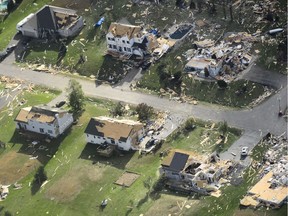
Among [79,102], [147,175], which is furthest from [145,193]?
[79,102]

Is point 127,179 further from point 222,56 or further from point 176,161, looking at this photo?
point 222,56

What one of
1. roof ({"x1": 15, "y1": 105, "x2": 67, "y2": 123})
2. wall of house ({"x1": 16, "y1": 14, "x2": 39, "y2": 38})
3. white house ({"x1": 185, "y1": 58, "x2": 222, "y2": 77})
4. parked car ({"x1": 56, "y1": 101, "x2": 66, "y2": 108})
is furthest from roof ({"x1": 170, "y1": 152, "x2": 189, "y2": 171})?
wall of house ({"x1": 16, "y1": 14, "x2": 39, "y2": 38})

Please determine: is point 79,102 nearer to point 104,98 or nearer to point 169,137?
point 104,98

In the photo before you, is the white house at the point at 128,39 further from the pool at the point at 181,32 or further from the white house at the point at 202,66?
the white house at the point at 202,66

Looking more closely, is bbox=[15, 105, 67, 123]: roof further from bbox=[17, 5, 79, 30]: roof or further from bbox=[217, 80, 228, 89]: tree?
bbox=[17, 5, 79, 30]: roof

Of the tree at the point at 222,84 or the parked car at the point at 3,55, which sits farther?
the parked car at the point at 3,55

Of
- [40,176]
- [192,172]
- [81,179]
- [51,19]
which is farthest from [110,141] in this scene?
[51,19]

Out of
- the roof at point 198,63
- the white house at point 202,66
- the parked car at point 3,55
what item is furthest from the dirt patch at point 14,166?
the roof at point 198,63
